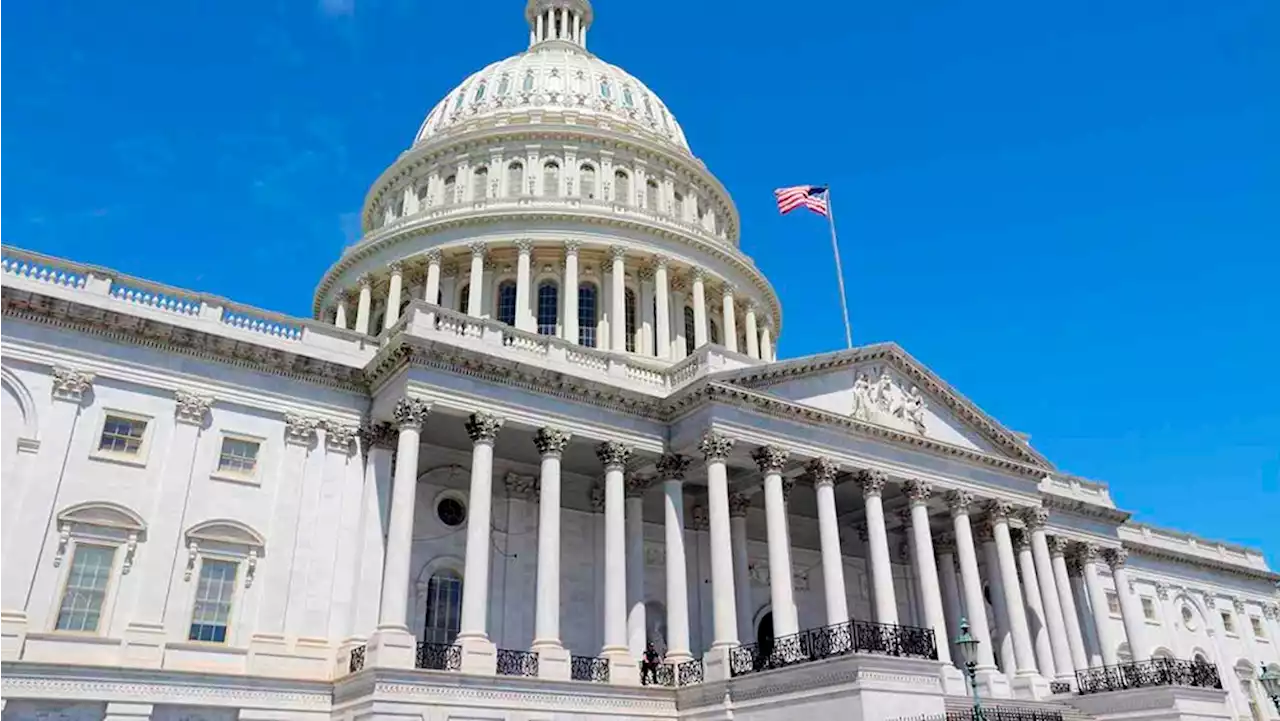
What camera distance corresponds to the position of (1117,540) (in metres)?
44.5

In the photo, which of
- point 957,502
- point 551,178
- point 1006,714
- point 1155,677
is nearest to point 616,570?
point 1006,714

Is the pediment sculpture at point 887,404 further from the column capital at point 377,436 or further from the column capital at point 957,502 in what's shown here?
the column capital at point 377,436

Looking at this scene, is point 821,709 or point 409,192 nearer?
point 821,709

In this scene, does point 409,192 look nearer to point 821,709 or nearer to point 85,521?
point 85,521

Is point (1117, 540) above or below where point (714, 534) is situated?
above

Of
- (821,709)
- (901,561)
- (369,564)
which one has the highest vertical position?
(901,561)

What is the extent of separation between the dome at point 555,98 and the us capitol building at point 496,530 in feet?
50.7

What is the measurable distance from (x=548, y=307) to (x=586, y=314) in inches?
75.8

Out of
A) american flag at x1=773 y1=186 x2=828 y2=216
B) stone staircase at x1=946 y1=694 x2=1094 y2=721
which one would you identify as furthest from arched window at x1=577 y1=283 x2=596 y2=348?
stone staircase at x1=946 y1=694 x2=1094 y2=721

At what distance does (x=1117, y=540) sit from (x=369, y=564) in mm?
34038

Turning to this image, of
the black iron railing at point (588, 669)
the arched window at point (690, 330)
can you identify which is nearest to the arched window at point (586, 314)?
the arched window at point (690, 330)

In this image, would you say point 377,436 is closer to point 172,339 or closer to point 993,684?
point 172,339

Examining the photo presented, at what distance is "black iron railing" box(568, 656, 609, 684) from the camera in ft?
89.0

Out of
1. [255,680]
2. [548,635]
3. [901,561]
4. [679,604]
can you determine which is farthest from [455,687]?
[901,561]
